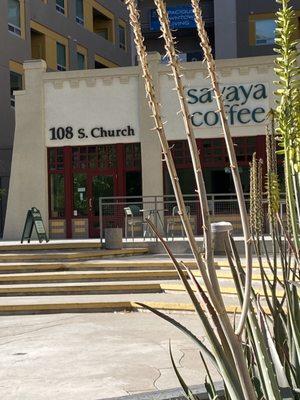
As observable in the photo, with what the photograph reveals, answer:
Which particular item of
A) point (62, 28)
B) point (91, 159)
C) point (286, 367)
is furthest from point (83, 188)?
point (286, 367)

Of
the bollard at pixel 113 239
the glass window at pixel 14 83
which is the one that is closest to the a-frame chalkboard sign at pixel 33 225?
the bollard at pixel 113 239

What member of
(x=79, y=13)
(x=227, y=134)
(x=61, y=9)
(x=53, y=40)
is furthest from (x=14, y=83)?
(x=227, y=134)

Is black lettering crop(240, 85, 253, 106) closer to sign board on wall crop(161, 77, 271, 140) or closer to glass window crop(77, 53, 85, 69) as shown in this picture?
sign board on wall crop(161, 77, 271, 140)

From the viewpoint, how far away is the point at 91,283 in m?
13.6

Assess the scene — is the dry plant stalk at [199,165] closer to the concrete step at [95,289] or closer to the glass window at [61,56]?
the concrete step at [95,289]

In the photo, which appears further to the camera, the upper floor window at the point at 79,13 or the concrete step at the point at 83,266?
the upper floor window at the point at 79,13

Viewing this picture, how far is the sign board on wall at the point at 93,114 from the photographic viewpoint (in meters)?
24.4

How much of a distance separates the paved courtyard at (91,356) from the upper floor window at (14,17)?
23.8 metres

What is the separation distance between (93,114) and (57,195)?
323 cm

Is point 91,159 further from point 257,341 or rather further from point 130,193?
point 257,341

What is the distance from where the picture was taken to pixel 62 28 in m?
36.1

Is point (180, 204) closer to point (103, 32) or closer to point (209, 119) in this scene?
point (209, 119)

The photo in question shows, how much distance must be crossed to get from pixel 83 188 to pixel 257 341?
23000 mm

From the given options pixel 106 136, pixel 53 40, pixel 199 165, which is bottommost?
pixel 199 165
